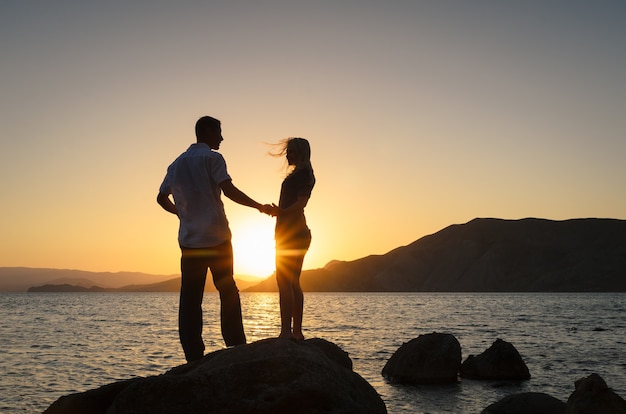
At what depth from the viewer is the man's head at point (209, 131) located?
23.8 feet

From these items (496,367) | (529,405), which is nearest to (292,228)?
(529,405)

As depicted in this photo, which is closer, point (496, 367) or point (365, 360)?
point (496, 367)

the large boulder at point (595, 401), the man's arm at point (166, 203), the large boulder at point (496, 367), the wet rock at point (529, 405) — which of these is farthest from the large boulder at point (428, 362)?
the man's arm at point (166, 203)

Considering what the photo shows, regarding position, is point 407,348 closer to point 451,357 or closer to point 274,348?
point 451,357

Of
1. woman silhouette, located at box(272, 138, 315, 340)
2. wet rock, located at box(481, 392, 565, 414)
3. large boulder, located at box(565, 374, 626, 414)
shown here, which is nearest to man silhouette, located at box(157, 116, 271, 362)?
woman silhouette, located at box(272, 138, 315, 340)

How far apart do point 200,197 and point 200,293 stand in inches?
43.6

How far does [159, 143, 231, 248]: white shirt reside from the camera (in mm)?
6965

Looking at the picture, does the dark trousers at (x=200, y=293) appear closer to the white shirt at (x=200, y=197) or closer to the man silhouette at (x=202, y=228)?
the man silhouette at (x=202, y=228)

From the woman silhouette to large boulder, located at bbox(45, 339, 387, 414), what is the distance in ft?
6.31

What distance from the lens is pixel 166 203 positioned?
24.2 ft

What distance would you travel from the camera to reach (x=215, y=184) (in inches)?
279

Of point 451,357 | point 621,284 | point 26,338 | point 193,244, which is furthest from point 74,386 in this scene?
point 621,284

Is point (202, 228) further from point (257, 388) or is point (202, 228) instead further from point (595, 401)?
point (595, 401)

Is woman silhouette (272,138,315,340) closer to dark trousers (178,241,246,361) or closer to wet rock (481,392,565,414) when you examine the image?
dark trousers (178,241,246,361)
